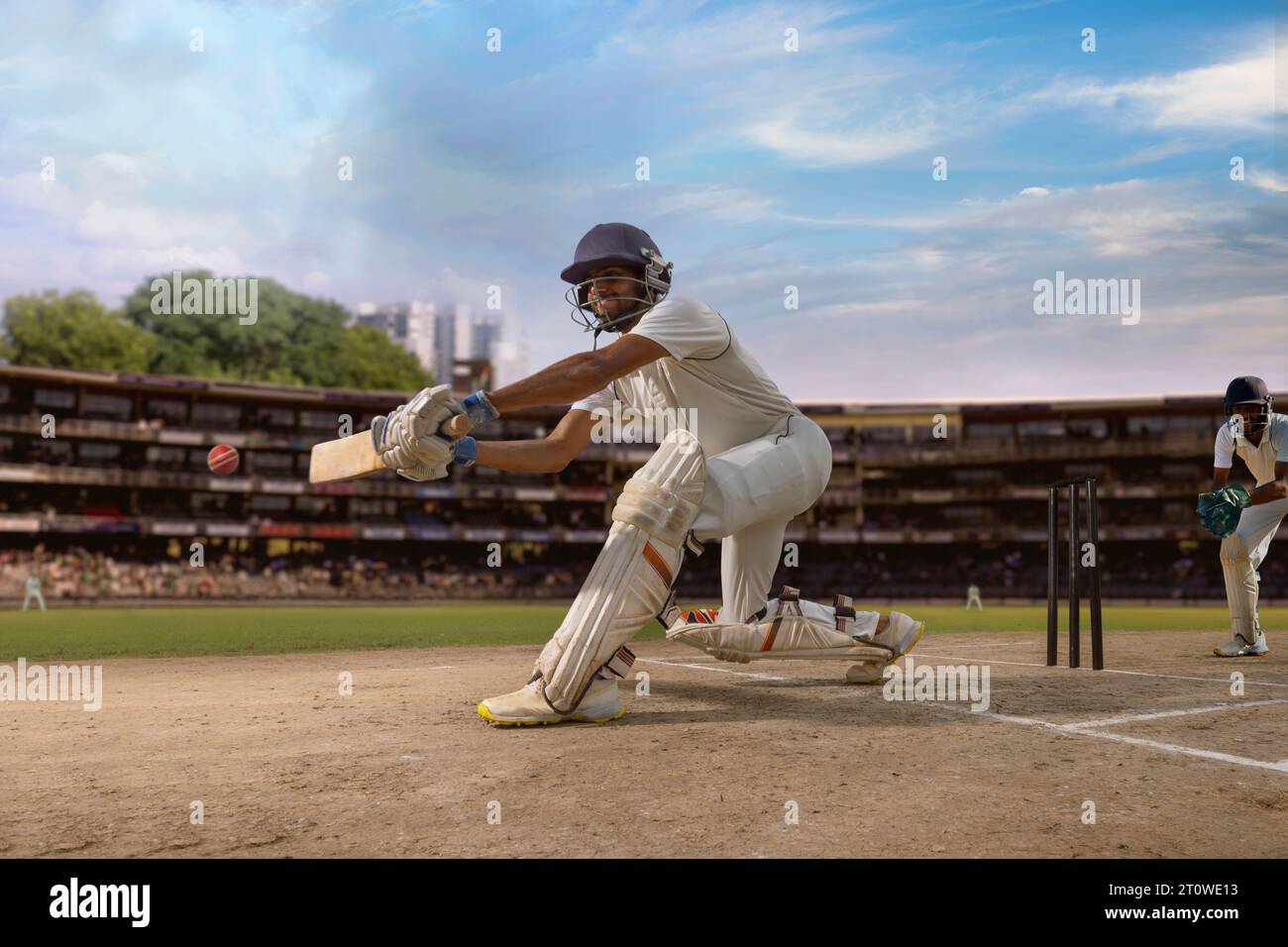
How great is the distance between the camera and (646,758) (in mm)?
3555

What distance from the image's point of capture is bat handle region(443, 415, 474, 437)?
165 inches

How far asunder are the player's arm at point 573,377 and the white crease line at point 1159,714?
2.73 meters

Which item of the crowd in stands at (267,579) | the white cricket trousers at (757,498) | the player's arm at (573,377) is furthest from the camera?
the crowd in stands at (267,579)

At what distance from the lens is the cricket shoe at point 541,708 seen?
4.31 meters

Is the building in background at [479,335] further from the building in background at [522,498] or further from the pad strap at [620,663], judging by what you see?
the pad strap at [620,663]

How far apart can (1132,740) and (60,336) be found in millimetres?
68430

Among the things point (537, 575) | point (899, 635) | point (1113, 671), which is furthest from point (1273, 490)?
point (537, 575)

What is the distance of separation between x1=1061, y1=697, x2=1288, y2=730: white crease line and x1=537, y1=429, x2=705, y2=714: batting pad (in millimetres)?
2061

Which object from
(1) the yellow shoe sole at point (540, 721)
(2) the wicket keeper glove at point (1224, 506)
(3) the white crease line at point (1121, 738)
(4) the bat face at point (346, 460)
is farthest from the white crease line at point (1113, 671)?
(4) the bat face at point (346, 460)

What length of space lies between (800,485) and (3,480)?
52.1m

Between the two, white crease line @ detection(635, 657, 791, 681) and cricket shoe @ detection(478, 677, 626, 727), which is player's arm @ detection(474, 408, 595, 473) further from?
white crease line @ detection(635, 657, 791, 681)

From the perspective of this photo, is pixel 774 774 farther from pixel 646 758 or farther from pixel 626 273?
pixel 626 273

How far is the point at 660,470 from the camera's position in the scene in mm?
4402

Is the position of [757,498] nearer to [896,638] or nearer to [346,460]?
[896,638]
